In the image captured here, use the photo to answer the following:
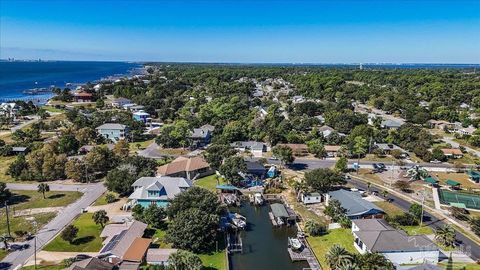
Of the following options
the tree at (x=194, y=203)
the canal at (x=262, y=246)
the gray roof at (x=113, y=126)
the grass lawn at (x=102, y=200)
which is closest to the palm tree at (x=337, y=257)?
the canal at (x=262, y=246)

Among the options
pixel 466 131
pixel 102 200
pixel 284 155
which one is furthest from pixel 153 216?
pixel 466 131

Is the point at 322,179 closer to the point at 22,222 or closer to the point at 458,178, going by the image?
the point at 458,178

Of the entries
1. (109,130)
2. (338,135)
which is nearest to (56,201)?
(109,130)

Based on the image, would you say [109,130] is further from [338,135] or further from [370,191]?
[370,191]

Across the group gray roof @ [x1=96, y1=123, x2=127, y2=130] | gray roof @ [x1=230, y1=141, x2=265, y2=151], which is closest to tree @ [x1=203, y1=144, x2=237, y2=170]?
gray roof @ [x1=230, y1=141, x2=265, y2=151]

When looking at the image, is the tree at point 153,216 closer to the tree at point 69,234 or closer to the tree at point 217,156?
the tree at point 69,234

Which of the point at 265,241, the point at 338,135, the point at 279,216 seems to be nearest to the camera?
the point at 265,241
